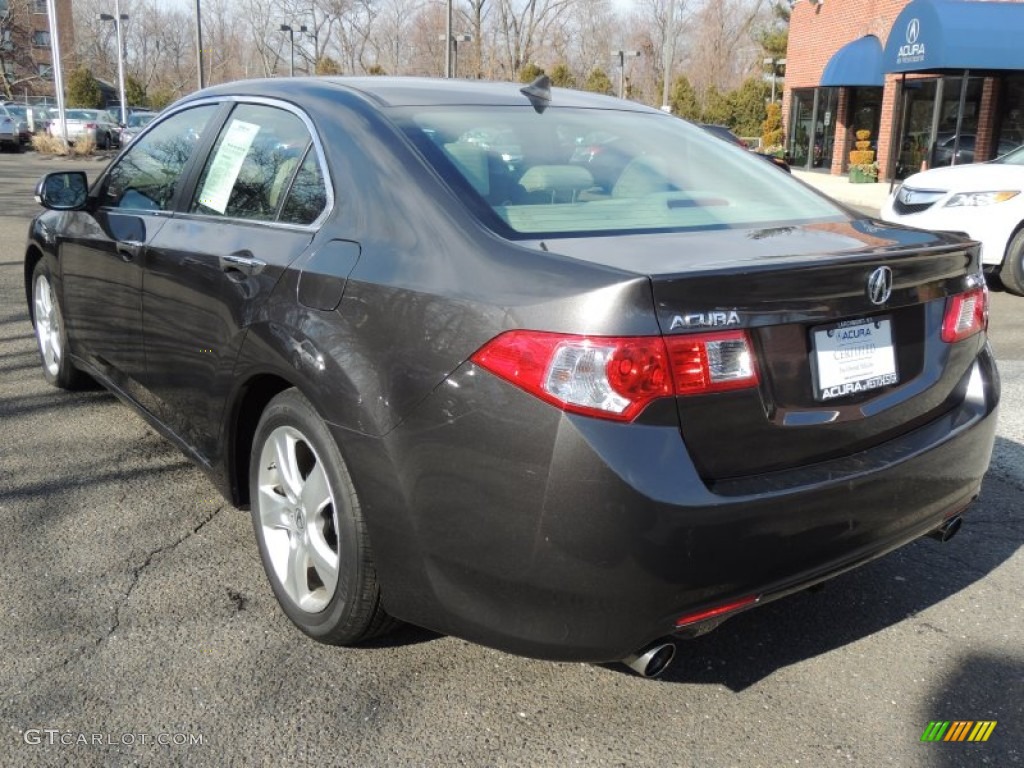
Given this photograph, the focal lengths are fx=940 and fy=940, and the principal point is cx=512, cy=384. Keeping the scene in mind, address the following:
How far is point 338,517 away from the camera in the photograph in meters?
2.54

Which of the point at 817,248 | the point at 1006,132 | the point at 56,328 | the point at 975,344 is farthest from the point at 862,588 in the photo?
the point at 1006,132

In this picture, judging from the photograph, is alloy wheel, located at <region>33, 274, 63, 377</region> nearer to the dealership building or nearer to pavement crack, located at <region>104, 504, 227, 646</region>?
pavement crack, located at <region>104, 504, 227, 646</region>

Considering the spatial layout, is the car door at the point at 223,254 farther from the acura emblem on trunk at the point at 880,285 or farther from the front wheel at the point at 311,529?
the acura emblem on trunk at the point at 880,285

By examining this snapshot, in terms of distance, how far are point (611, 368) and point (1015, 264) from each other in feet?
27.6

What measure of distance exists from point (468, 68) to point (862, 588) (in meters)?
57.0

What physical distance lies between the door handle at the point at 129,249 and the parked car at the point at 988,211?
7.77 metres

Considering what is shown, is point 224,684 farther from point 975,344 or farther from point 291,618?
point 975,344

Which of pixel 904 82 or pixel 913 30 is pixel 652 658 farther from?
pixel 904 82

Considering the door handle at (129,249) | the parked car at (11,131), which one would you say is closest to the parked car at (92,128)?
the parked car at (11,131)

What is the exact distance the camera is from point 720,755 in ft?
7.84

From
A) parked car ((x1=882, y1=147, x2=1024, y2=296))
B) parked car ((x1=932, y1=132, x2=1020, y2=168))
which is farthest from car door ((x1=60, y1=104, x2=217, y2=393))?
parked car ((x1=932, y1=132, x2=1020, y2=168))

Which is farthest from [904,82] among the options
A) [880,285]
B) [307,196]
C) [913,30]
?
[307,196]

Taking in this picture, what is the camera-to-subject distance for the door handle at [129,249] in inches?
145

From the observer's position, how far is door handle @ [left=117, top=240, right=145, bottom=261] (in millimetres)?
3689
